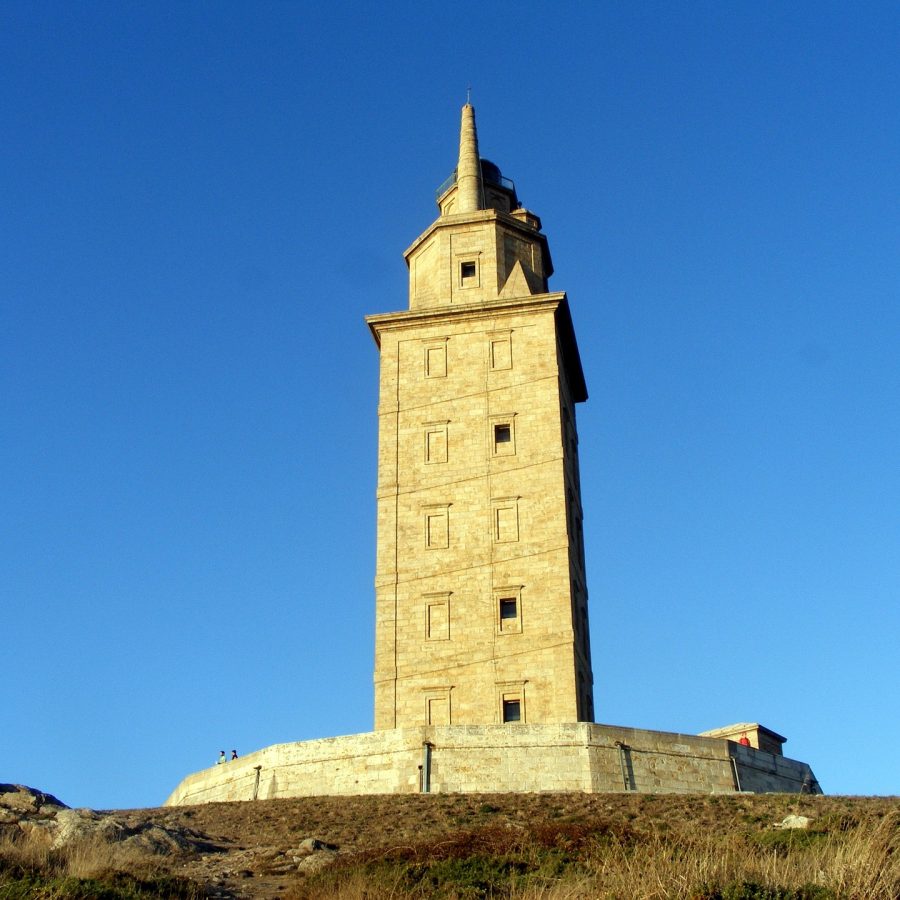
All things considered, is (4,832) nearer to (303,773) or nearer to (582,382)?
(303,773)

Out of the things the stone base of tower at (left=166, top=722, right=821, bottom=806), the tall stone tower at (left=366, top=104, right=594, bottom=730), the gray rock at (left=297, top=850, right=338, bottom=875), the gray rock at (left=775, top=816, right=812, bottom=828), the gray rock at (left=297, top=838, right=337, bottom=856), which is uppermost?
the tall stone tower at (left=366, top=104, right=594, bottom=730)

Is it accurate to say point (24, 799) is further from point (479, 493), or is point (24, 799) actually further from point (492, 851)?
point (479, 493)

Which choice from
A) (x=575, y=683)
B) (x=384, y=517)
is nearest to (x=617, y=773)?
(x=575, y=683)

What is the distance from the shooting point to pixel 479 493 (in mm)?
36500

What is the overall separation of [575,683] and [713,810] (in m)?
8.34

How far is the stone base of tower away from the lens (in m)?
29.2

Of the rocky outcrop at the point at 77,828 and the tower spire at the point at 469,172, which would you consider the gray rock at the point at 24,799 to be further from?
the tower spire at the point at 469,172

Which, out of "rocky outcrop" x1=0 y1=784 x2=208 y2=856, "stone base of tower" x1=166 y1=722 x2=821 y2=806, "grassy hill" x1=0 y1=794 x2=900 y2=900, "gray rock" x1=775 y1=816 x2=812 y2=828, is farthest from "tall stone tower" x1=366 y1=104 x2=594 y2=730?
"rocky outcrop" x1=0 y1=784 x2=208 y2=856

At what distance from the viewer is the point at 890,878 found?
1344 centimetres

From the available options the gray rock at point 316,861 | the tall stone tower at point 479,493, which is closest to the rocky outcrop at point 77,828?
the gray rock at point 316,861

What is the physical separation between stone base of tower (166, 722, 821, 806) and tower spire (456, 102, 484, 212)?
20.4m

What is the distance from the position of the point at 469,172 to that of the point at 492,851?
1192 inches

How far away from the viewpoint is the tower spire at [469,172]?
143ft

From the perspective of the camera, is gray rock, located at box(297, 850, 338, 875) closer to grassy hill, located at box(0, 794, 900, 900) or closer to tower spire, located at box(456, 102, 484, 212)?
grassy hill, located at box(0, 794, 900, 900)
